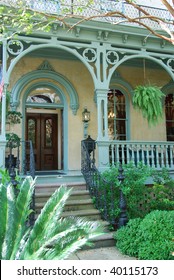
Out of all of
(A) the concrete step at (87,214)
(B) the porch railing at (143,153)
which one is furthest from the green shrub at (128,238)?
(B) the porch railing at (143,153)

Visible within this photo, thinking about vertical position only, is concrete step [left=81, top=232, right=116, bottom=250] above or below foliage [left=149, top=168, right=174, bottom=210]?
below

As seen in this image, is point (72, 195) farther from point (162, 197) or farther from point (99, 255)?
point (162, 197)

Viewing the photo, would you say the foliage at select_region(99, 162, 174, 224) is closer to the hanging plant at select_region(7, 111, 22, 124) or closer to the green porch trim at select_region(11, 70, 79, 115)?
the hanging plant at select_region(7, 111, 22, 124)

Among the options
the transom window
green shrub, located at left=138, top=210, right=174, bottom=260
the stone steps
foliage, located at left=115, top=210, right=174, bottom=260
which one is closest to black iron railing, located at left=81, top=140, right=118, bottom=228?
the stone steps

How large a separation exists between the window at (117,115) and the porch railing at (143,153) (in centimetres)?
158

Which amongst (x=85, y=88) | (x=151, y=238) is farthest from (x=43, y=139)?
(x=151, y=238)

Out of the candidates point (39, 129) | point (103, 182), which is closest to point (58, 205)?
point (103, 182)

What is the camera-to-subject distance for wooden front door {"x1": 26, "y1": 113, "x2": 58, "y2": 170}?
904 centimetres

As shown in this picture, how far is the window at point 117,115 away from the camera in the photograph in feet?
30.6

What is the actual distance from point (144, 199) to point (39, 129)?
492cm

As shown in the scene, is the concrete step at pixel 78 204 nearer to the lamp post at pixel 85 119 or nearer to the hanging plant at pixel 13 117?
the hanging plant at pixel 13 117

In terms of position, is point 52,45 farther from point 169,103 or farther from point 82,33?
point 169,103

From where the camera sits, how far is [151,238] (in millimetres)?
3920

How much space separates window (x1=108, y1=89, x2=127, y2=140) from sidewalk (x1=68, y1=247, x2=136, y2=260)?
5377 mm
